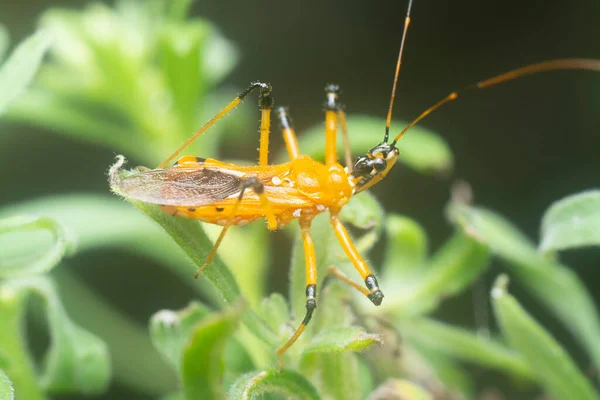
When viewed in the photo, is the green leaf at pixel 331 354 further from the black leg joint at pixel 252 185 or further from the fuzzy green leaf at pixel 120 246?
the fuzzy green leaf at pixel 120 246

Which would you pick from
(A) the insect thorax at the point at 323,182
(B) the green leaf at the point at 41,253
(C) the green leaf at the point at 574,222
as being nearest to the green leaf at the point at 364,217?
(A) the insect thorax at the point at 323,182

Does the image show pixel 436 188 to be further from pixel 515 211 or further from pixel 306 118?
pixel 306 118

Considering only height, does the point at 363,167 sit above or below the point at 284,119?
below

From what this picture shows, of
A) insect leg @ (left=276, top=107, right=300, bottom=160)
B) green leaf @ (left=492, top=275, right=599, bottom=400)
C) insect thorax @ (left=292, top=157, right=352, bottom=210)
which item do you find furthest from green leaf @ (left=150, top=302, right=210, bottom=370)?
insect leg @ (left=276, top=107, right=300, bottom=160)

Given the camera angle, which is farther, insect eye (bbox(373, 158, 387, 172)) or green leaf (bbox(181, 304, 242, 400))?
insect eye (bbox(373, 158, 387, 172))

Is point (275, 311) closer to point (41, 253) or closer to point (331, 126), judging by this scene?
point (41, 253)

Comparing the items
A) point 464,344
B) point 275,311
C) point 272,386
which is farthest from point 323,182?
point 272,386

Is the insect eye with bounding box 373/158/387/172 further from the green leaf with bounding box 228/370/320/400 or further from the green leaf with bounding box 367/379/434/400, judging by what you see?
the green leaf with bounding box 228/370/320/400
